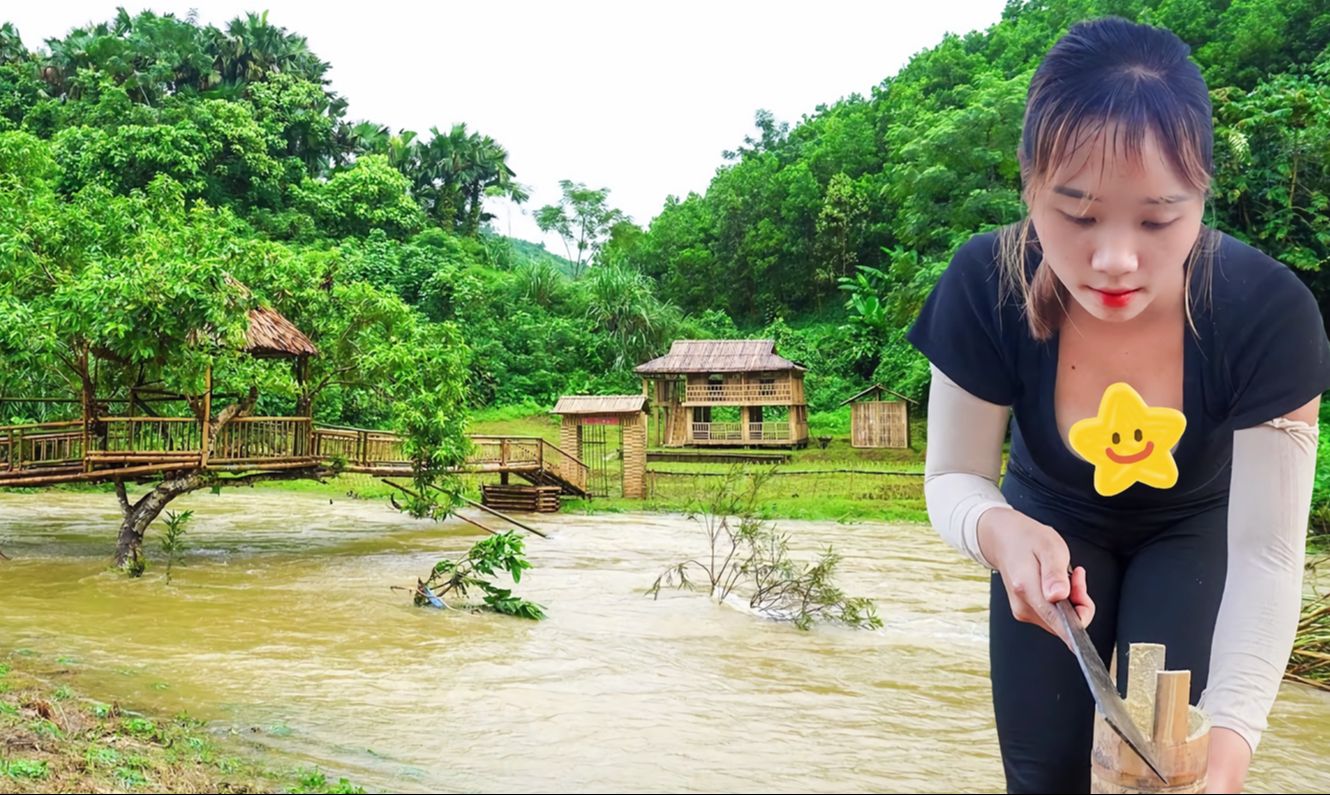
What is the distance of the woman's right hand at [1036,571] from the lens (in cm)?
135

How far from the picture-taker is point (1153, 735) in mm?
1184

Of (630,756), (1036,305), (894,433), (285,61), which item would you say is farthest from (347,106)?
(1036,305)

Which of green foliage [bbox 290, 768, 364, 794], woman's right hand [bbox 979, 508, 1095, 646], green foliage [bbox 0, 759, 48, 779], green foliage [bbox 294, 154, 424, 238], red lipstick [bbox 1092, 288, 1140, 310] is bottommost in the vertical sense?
green foliage [bbox 290, 768, 364, 794]

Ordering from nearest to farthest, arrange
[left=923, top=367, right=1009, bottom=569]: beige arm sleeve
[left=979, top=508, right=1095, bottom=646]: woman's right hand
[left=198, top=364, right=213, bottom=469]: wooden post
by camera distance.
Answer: [left=979, top=508, right=1095, bottom=646]: woman's right hand < [left=923, top=367, right=1009, bottom=569]: beige arm sleeve < [left=198, top=364, right=213, bottom=469]: wooden post

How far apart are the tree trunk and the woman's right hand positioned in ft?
39.7

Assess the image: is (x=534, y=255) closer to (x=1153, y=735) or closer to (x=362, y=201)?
(x=362, y=201)

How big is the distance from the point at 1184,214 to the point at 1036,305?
24 centimetres

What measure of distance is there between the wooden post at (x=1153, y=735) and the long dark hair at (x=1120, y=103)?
564 mm

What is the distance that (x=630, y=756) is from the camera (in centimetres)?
584

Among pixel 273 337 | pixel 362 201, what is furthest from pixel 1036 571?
pixel 362 201

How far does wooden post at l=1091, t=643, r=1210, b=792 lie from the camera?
1175 mm

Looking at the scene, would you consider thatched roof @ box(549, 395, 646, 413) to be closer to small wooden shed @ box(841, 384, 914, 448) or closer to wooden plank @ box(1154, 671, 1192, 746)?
small wooden shed @ box(841, 384, 914, 448)

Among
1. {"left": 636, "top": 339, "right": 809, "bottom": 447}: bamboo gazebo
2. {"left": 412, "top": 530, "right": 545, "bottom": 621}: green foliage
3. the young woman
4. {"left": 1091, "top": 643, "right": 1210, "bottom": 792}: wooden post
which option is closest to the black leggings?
the young woman

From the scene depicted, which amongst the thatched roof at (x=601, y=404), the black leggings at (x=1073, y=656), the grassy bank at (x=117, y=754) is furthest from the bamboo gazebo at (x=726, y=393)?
the black leggings at (x=1073, y=656)
